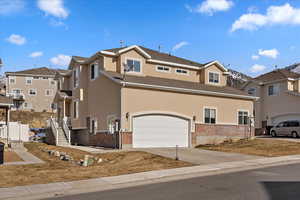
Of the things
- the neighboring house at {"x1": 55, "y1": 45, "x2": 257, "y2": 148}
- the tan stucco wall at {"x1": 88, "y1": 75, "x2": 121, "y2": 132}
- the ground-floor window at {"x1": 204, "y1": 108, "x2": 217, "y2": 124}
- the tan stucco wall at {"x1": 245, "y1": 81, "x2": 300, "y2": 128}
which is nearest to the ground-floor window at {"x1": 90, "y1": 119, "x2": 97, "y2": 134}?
the neighboring house at {"x1": 55, "y1": 45, "x2": 257, "y2": 148}

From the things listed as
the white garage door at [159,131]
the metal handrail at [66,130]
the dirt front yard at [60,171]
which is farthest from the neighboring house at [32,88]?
the dirt front yard at [60,171]

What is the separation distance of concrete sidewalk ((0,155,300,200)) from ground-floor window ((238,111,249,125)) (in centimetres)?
1430

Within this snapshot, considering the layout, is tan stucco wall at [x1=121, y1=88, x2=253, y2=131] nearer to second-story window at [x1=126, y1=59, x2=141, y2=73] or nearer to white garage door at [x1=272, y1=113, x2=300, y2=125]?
second-story window at [x1=126, y1=59, x2=141, y2=73]

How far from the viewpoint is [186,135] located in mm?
24609

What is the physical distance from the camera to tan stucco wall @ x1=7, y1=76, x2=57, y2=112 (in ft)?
196

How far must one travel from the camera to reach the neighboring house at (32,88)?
59.3 meters

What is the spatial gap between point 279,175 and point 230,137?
16488mm

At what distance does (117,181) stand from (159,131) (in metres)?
13.0

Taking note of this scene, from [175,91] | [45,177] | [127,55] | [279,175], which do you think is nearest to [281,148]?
[175,91]

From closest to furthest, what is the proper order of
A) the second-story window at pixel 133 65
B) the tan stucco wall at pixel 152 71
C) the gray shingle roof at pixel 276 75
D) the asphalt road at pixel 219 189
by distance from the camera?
the asphalt road at pixel 219 189 → the tan stucco wall at pixel 152 71 → the second-story window at pixel 133 65 → the gray shingle roof at pixel 276 75

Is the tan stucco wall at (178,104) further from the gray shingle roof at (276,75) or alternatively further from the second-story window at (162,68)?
the gray shingle roof at (276,75)

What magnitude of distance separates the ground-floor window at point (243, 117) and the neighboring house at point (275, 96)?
34.4 feet

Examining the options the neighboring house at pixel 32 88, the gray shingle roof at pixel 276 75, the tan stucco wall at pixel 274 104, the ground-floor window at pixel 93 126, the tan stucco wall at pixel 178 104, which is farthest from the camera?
the neighboring house at pixel 32 88

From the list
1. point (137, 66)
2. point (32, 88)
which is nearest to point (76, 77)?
point (137, 66)
